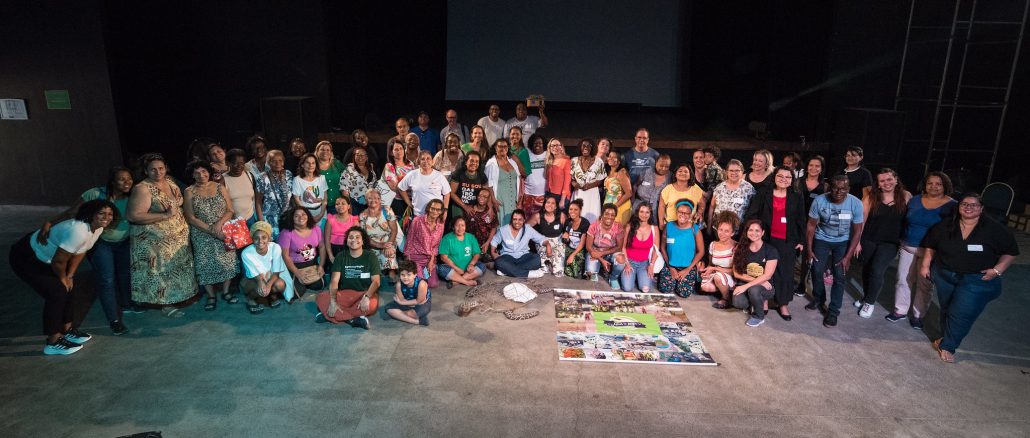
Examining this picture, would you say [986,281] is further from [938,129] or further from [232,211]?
[232,211]

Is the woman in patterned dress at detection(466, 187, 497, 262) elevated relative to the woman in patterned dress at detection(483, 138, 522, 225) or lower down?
lower down

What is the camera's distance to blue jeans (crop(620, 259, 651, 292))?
537 cm

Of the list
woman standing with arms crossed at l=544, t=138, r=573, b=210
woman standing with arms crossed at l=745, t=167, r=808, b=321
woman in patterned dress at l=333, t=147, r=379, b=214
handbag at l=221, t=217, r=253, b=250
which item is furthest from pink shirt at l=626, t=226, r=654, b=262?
handbag at l=221, t=217, r=253, b=250

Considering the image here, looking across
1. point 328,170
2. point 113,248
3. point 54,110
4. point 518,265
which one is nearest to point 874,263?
point 518,265

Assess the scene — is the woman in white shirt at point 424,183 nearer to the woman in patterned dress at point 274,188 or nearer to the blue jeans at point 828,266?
the woman in patterned dress at point 274,188

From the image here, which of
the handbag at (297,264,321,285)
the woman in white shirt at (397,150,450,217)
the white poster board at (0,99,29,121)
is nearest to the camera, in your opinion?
the handbag at (297,264,321,285)

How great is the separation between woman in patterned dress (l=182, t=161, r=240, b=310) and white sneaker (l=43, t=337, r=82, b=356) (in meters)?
0.93

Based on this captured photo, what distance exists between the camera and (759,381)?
390 cm

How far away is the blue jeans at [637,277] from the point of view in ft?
17.6

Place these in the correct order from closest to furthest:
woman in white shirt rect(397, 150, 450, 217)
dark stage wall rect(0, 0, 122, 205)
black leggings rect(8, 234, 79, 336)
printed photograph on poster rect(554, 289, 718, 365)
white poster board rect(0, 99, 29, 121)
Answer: black leggings rect(8, 234, 79, 336) → printed photograph on poster rect(554, 289, 718, 365) → woman in white shirt rect(397, 150, 450, 217) → dark stage wall rect(0, 0, 122, 205) → white poster board rect(0, 99, 29, 121)

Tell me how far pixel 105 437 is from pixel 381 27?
24.0 feet

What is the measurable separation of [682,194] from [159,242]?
4.42 metres

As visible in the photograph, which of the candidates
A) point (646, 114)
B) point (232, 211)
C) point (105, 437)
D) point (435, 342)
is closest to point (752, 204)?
point (435, 342)

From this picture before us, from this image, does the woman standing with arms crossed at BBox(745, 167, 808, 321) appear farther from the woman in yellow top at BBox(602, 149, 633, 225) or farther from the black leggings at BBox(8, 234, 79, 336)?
the black leggings at BBox(8, 234, 79, 336)
